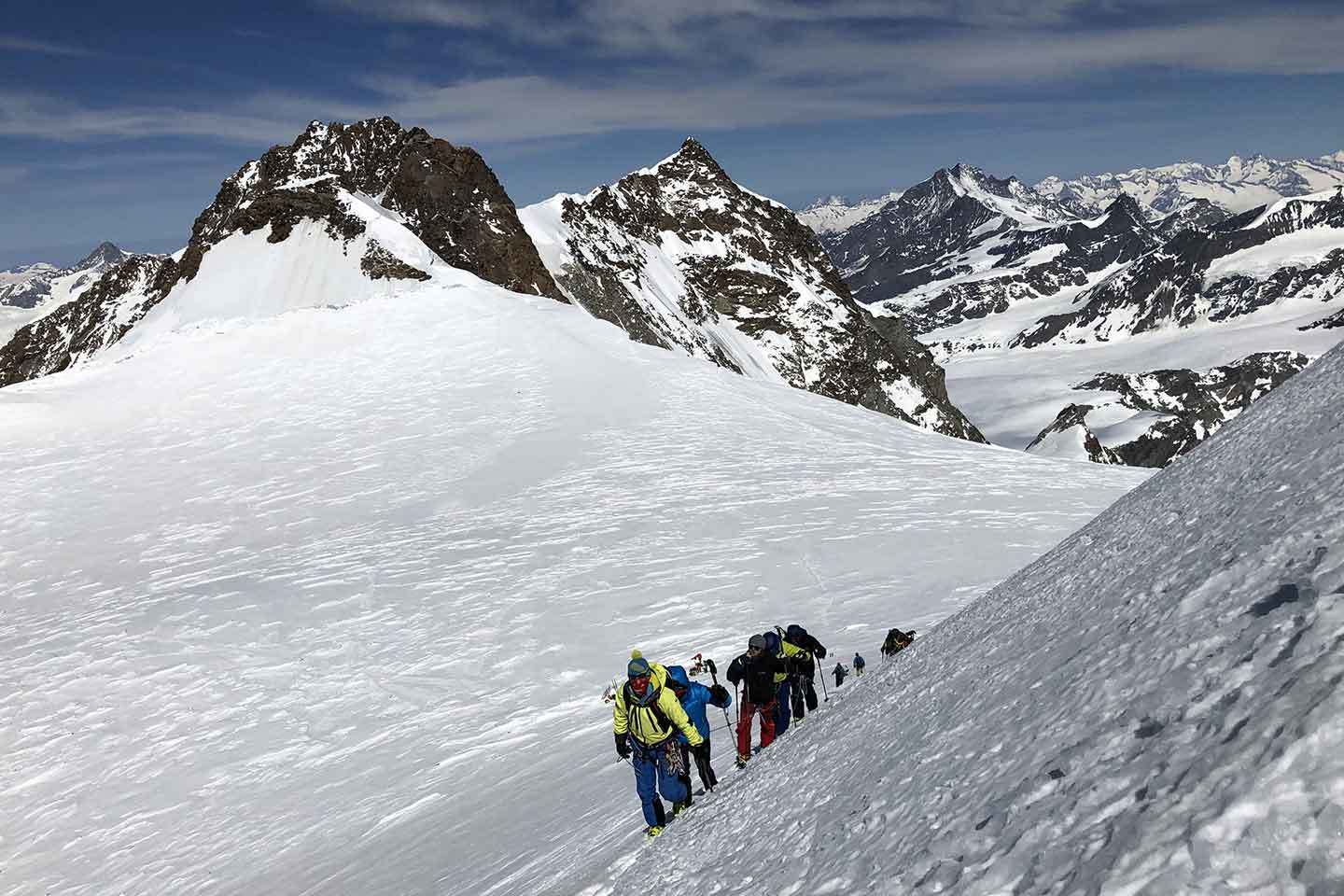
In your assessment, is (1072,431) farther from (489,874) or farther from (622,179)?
(489,874)

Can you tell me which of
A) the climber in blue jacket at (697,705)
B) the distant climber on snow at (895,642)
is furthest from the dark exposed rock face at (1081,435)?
the climber in blue jacket at (697,705)

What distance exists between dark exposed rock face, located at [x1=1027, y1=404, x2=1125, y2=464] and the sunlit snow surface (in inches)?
3971

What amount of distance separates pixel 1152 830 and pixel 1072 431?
14069 centimetres

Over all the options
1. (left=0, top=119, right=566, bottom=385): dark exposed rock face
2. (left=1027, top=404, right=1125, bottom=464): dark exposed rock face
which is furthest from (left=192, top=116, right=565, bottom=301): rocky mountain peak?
(left=1027, top=404, right=1125, bottom=464): dark exposed rock face

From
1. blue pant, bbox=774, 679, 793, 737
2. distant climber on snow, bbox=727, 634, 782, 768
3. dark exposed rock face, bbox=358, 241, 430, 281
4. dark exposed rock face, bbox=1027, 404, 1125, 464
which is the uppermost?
dark exposed rock face, bbox=358, 241, 430, 281

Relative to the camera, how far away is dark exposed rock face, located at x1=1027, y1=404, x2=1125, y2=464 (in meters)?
129

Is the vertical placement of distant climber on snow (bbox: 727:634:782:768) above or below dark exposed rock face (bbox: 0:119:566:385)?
below

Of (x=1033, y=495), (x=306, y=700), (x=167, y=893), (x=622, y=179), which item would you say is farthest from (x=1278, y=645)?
(x=622, y=179)

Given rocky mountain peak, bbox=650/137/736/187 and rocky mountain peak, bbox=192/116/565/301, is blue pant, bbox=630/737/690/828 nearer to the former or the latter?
rocky mountain peak, bbox=192/116/565/301

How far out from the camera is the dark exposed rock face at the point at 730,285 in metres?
110

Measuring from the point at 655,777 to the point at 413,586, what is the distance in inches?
494

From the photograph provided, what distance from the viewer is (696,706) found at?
9.07 m

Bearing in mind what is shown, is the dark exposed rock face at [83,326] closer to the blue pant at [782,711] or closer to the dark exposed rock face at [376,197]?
the dark exposed rock face at [376,197]

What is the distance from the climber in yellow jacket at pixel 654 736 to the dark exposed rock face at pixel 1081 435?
119m
